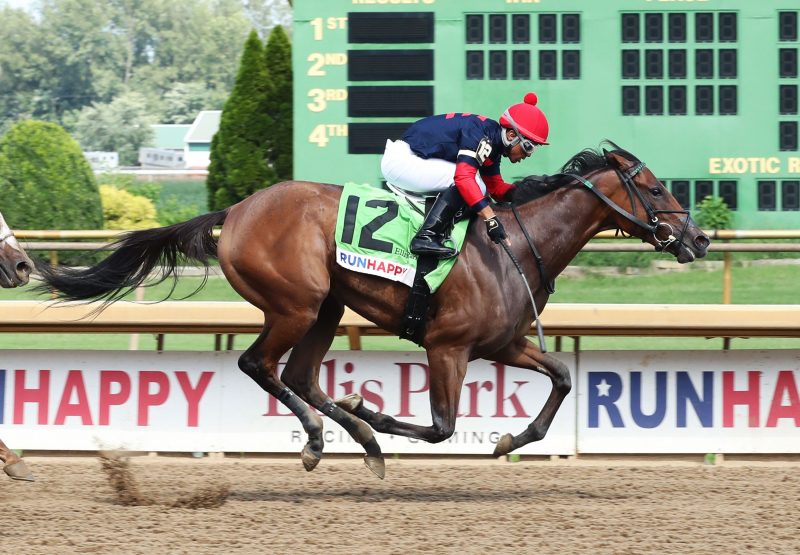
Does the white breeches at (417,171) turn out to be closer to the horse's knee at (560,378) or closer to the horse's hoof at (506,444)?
the horse's knee at (560,378)

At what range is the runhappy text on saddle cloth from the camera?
568 centimetres

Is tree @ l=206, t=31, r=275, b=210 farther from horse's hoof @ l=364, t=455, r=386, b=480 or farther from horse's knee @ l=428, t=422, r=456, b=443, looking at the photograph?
horse's knee @ l=428, t=422, r=456, b=443

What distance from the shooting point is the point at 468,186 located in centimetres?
558

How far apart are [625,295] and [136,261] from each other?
10045mm

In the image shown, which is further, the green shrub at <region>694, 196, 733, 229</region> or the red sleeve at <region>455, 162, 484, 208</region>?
the green shrub at <region>694, 196, 733, 229</region>

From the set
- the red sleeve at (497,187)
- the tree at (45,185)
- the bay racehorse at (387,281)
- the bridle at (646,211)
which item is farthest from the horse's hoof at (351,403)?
the tree at (45,185)

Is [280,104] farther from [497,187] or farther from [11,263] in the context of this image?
[11,263]

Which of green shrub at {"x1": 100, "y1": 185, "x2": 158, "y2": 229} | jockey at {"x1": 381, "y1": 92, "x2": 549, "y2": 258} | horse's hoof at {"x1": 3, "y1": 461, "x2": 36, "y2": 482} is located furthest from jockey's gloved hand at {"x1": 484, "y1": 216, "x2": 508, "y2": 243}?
green shrub at {"x1": 100, "y1": 185, "x2": 158, "y2": 229}

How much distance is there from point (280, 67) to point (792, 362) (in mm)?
16060

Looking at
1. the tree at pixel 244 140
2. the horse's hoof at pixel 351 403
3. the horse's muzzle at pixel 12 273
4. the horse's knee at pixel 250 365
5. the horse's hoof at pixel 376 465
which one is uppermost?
the tree at pixel 244 140

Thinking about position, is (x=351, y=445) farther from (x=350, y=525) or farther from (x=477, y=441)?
(x=350, y=525)

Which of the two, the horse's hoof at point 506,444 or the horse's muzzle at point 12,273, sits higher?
the horse's muzzle at point 12,273

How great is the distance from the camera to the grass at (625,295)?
11.1 m

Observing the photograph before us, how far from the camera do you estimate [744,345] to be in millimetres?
9852
